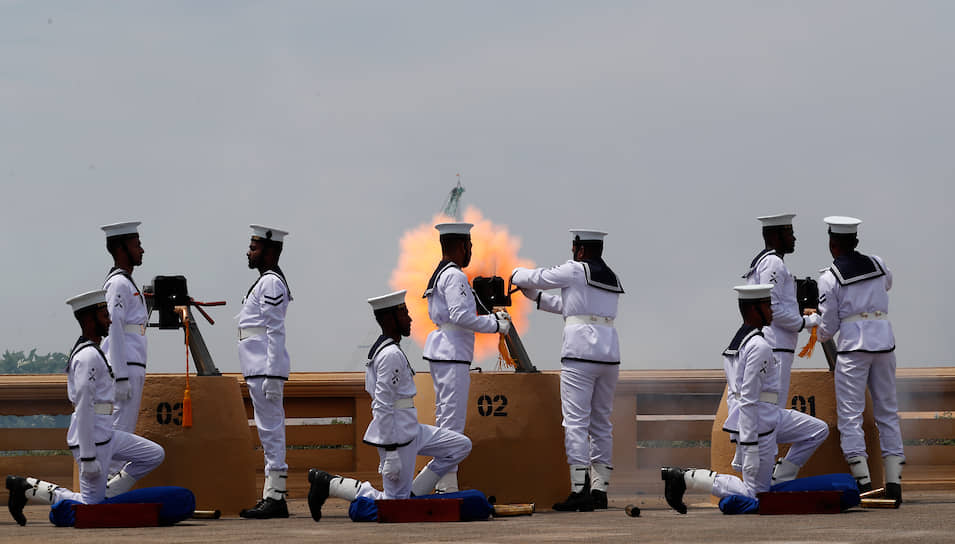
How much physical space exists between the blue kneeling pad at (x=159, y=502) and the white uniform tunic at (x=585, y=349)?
3.39 meters

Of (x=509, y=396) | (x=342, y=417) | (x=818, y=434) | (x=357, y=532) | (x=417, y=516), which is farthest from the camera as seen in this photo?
(x=342, y=417)

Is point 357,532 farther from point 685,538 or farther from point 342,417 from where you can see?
point 342,417

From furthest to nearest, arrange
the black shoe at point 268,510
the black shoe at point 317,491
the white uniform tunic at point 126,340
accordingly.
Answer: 1. the black shoe at point 268,510
2. the white uniform tunic at point 126,340
3. the black shoe at point 317,491

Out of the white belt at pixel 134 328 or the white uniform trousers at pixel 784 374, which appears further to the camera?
the white uniform trousers at pixel 784 374

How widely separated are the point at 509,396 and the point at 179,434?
2.85 meters

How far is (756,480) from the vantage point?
1029cm

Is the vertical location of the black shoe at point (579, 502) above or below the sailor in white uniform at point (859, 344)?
below

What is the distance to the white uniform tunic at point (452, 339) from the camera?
11.4 metres

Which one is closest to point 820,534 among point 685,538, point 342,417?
point 685,538

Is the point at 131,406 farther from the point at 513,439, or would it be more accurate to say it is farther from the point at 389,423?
the point at 513,439

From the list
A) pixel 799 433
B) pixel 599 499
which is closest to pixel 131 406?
pixel 599 499

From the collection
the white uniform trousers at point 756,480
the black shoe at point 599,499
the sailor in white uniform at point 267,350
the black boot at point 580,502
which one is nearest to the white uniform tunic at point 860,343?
the white uniform trousers at point 756,480

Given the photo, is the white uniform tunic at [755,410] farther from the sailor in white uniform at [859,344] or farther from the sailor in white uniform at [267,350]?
the sailor in white uniform at [267,350]

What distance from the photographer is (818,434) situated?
10.9m
